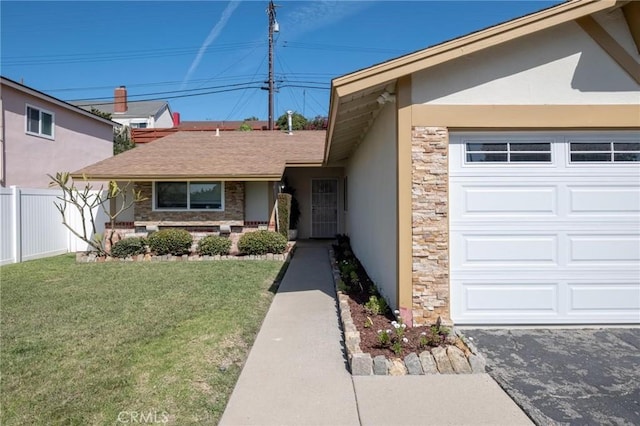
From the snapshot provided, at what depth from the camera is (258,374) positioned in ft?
13.1

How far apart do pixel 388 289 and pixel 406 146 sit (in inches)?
80.9

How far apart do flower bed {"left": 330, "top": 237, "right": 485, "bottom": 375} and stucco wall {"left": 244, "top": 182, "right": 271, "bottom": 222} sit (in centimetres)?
793

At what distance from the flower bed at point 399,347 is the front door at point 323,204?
10813 mm

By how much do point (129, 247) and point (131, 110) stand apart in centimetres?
2714

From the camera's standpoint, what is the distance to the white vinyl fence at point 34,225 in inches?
417

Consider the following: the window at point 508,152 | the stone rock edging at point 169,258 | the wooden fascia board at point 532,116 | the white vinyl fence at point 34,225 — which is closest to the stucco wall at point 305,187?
the stone rock edging at point 169,258

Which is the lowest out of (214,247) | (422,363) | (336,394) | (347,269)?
(336,394)

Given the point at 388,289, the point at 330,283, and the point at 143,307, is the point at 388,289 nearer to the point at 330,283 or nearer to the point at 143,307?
the point at 330,283

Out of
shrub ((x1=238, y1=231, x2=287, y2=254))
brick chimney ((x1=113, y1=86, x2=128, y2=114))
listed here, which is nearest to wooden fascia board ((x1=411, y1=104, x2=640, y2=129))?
shrub ((x1=238, y1=231, x2=287, y2=254))

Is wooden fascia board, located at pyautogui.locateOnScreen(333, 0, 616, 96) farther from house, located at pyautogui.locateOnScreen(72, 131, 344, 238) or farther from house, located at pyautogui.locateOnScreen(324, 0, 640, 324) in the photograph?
house, located at pyautogui.locateOnScreen(72, 131, 344, 238)

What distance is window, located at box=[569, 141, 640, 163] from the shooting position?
5.11 m

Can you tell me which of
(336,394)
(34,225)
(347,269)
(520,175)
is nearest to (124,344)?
(336,394)

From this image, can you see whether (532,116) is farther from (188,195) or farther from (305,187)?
(305,187)

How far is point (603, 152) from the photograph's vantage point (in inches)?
201
